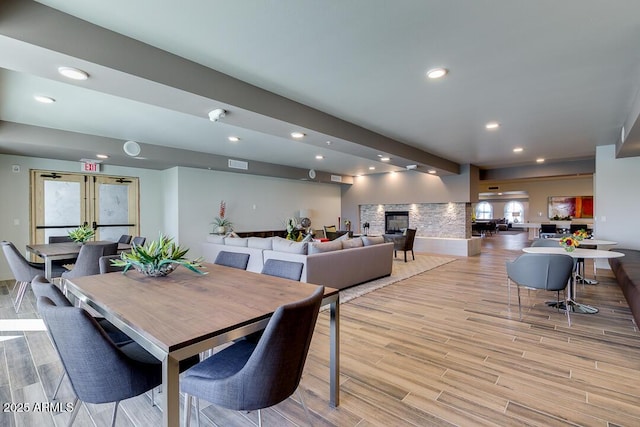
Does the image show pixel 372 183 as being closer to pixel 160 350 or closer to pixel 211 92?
pixel 211 92

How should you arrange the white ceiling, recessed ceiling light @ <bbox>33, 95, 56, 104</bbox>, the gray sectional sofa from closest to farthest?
1. the white ceiling
2. recessed ceiling light @ <bbox>33, 95, 56, 104</bbox>
3. the gray sectional sofa

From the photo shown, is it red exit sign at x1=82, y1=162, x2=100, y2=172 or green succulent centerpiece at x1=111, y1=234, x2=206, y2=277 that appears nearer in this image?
green succulent centerpiece at x1=111, y1=234, x2=206, y2=277

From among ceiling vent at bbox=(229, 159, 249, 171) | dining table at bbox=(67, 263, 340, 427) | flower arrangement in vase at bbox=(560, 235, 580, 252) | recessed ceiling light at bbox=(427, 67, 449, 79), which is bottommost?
dining table at bbox=(67, 263, 340, 427)

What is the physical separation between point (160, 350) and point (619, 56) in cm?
392

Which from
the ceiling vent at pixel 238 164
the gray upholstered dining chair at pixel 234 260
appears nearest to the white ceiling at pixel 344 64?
the gray upholstered dining chair at pixel 234 260

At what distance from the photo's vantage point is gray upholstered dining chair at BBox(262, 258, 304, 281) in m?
2.36

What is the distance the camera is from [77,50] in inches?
82.4

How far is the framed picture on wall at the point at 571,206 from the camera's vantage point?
41.0 ft

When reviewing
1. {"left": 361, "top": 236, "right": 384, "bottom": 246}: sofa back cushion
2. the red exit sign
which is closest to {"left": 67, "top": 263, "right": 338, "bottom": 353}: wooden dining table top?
{"left": 361, "top": 236, "right": 384, "bottom": 246}: sofa back cushion

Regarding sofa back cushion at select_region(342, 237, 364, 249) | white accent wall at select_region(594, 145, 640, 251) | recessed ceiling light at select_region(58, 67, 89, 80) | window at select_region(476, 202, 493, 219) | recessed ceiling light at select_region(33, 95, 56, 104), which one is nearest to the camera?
recessed ceiling light at select_region(58, 67, 89, 80)

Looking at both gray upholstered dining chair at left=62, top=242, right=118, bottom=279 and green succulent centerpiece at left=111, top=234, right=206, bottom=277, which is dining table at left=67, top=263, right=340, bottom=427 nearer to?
green succulent centerpiece at left=111, top=234, right=206, bottom=277

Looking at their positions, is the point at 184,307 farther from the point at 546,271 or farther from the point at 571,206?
the point at 571,206

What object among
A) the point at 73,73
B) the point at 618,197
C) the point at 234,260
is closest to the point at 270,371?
the point at 234,260

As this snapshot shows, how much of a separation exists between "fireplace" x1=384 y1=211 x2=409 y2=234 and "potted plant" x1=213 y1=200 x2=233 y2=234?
5.32m
